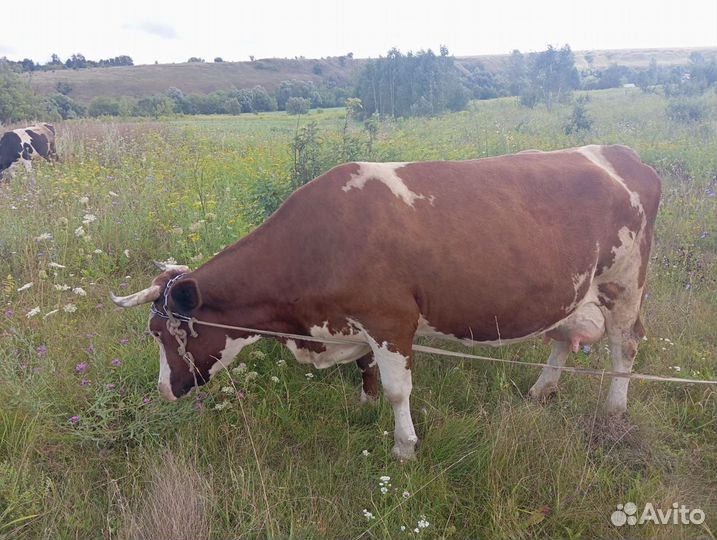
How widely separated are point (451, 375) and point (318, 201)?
1.87m

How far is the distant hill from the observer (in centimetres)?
7156

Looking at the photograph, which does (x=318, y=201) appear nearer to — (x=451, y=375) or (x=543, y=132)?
(x=451, y=375)

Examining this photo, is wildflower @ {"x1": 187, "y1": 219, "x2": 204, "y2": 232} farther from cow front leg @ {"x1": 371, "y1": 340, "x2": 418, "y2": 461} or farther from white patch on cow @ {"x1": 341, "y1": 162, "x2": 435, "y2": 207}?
cow front leg @ {"x1": 371, "y1": 340, "x2": 418, "y2": 461}

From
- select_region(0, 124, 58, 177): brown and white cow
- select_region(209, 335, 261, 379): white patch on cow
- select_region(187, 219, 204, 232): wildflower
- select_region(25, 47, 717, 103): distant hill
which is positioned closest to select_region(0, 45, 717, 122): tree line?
select_region(0, 124, 58, 177): brown and white cow

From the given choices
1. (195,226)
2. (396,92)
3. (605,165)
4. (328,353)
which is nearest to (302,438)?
(328,353)

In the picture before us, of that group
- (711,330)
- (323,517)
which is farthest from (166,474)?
(711,330)

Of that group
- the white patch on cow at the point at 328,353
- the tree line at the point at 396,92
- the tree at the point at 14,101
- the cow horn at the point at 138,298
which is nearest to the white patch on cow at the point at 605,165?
the white patch on cow at the point at 328,353

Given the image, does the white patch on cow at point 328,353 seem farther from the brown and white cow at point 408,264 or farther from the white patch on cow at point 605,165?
the white patch on cow at point 605,165

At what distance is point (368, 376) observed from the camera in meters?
4.14

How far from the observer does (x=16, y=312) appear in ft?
15.6

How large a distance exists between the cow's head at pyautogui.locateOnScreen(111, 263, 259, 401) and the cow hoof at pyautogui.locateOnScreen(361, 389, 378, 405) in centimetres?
104

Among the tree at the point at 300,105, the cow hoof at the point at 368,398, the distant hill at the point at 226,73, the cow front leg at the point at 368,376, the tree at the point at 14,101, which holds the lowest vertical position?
the cow hoof at the point at 368,398

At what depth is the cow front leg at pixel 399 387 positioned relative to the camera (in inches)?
132

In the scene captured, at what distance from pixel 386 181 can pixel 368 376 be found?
1626 mm
